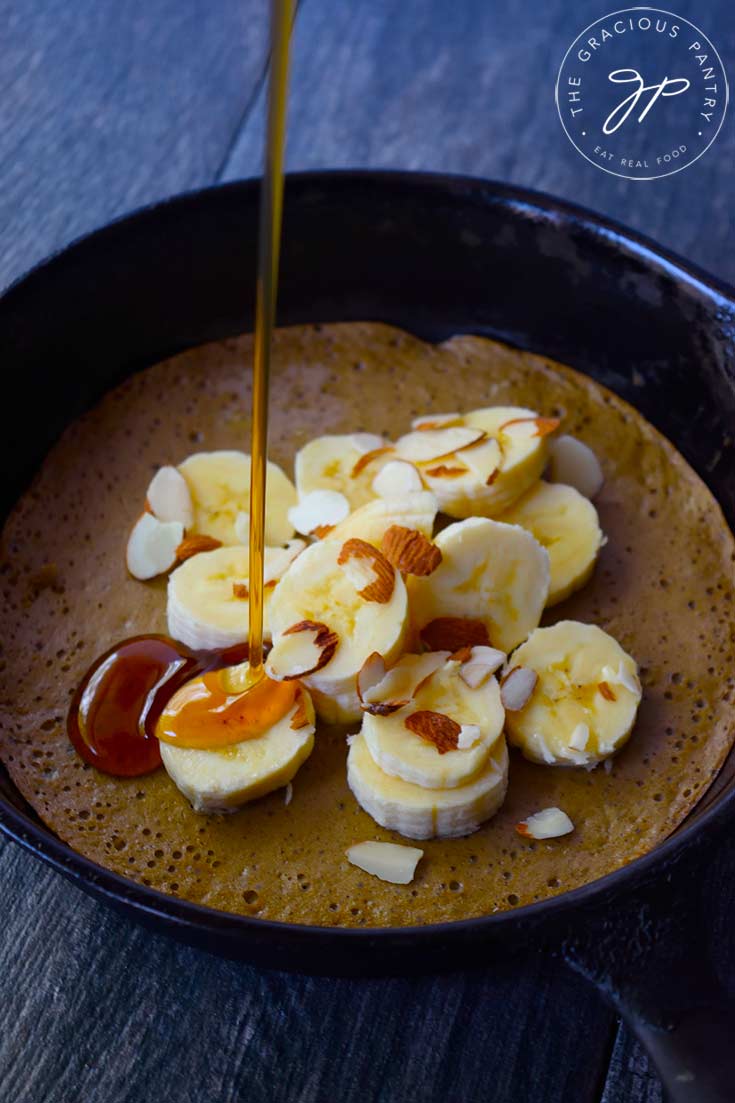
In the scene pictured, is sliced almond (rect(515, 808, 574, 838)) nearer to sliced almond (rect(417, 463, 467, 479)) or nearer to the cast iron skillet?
the cast iron skillet

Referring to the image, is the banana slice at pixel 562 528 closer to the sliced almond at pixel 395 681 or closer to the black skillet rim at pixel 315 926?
the sliced almond at pixel 395 681

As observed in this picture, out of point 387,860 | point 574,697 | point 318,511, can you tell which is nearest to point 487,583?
point 574,697

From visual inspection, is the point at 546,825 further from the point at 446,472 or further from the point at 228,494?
the point at 228,494

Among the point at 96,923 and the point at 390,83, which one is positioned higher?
the point at 390,83

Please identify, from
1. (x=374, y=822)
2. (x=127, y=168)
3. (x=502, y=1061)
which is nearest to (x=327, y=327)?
(x=127, y=168)

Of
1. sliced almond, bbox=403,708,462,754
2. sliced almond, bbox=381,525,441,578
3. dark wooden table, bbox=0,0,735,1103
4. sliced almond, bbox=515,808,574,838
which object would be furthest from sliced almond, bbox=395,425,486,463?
dark wooden table, bbox=0,0,735,1103

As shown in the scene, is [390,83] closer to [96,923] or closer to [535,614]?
[535,614]
